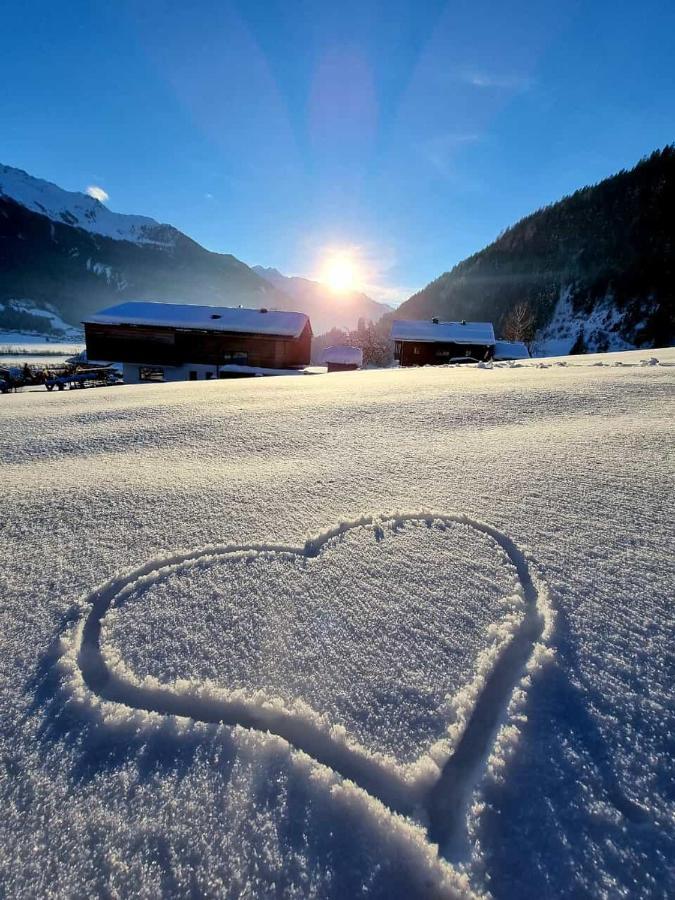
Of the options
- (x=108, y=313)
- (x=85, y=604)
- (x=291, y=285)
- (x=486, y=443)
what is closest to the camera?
(x=85, y=604)

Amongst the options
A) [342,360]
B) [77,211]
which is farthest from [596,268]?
[77,211]

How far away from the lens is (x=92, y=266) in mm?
108000

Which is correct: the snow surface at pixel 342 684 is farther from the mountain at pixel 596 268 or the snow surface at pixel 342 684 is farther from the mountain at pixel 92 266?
the mountain at pixel 92 266

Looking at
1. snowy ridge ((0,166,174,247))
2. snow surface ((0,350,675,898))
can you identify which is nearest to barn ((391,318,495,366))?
snow surface ((0,350,675,898))

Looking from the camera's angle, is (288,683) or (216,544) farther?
(216,544)

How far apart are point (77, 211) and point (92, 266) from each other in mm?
38058

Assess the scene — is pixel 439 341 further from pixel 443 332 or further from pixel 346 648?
pixel 346 648

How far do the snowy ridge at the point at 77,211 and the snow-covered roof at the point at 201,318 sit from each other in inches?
5128

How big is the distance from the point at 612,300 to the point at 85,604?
136 feet

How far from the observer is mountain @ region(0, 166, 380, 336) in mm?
89625

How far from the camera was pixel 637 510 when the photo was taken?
3.59ft

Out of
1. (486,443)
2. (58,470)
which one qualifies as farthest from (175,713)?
(486,443)

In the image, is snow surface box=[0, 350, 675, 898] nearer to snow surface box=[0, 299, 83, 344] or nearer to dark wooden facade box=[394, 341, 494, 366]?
dark wooden facade box=[394, 341, 494, 366]

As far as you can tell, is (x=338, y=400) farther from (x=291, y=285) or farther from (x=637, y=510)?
(x=291, y=285)
